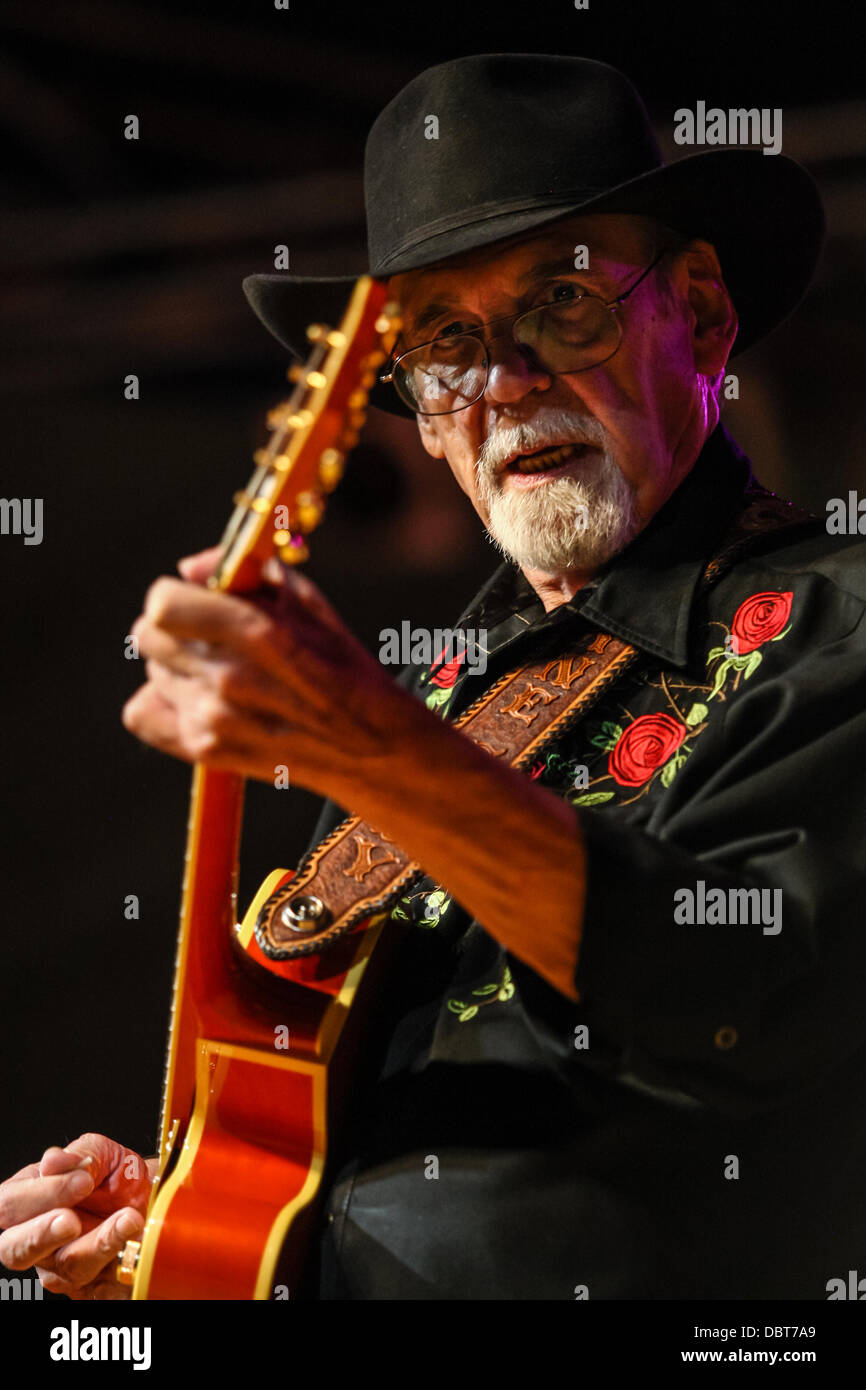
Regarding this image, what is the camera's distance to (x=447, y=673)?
7.51 ft

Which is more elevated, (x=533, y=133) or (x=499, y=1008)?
(x=533, y=133)

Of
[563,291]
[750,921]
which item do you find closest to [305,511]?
[750,921]

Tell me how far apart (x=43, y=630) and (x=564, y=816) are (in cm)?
288

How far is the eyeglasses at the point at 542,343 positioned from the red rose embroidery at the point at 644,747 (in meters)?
0.54

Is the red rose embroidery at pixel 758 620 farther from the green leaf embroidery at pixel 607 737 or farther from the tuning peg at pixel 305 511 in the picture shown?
the tuning peg at pixel 305 511

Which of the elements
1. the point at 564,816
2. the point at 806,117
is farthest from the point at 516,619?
the point at 806,117

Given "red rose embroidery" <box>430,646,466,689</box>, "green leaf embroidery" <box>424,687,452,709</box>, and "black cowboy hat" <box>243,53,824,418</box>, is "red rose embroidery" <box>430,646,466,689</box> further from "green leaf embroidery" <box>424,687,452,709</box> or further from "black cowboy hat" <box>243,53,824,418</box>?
"black cowboy hat" <box>243,53,824,418</box>

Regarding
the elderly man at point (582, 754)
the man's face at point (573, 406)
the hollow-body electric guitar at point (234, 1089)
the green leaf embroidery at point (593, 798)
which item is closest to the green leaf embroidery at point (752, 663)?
the elderly man at point (582, 754)

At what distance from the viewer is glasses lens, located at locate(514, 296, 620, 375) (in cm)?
194

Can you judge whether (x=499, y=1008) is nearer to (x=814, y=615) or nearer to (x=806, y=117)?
(x=814, y=615)

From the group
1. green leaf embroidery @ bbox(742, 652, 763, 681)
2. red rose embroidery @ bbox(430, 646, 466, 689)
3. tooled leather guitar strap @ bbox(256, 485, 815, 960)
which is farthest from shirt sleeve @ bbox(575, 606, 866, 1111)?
red rose embroidery @ bbox(430, 646, 466, 689)

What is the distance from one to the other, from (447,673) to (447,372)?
0.51 m

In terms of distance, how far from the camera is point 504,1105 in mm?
1585

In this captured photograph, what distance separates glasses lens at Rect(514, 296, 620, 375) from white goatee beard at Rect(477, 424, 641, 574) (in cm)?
10
